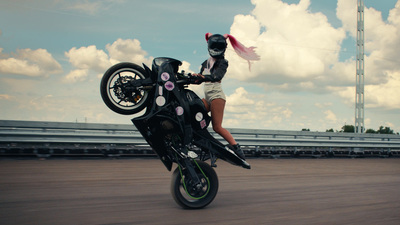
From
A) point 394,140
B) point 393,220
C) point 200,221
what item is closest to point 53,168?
point 200,221

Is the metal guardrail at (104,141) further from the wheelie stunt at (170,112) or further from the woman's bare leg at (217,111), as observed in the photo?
the wheelie stunt at (170,112)

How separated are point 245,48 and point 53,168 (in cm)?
471

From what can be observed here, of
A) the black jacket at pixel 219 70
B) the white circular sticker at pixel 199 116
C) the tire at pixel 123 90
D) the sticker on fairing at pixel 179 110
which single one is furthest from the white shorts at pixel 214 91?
the tire at pixel 123 90

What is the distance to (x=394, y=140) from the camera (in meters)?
15.9

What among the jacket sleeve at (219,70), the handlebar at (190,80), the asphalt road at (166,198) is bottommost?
the asphalt road at (166,198)

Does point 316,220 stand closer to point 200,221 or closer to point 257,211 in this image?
point 257,211

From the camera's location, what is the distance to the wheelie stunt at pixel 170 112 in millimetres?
4035

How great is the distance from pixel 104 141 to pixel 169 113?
20.5 ft

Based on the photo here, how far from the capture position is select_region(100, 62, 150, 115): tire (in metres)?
4.00

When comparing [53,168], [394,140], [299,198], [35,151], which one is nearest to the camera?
[299,198]

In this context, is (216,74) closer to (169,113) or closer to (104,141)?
(169,113)

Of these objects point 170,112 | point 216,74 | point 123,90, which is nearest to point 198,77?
point 216,74

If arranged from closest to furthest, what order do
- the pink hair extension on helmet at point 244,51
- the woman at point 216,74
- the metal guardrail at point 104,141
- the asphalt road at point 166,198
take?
1. the asphalt road at point 166,198
2. the woman at point 216,74
3. the pink hair extension on helmet at point 244,51
4. the metal guardrail at point 104,141

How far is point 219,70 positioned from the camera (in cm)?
438
